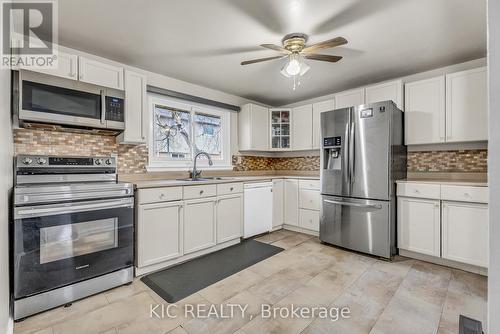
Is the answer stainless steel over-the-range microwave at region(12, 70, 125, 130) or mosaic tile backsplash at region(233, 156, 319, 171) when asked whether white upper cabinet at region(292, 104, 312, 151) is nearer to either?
mosaic tile backsplash at region(233, 156, 319, 171)

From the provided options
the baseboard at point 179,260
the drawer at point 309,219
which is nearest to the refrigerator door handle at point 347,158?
the drawer at point 309,219

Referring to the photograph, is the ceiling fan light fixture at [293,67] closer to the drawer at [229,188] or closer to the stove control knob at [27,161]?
the drawer at [229,188]

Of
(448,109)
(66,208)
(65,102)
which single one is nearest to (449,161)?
(448,109)

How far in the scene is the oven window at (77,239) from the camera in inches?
70.3

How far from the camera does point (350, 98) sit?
11.2 ft

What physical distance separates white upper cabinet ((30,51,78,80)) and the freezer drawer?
309 cm

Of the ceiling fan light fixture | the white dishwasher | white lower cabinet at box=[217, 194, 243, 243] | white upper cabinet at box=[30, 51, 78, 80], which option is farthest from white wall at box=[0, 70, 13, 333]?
the white dishwasher

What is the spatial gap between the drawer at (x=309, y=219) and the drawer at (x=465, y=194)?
1535 mm

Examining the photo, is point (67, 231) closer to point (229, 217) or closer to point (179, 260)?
point (179, 260)

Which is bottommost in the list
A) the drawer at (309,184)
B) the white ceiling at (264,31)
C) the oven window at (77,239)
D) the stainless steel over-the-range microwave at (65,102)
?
the oven window at (77,239)

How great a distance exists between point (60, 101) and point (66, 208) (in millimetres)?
935

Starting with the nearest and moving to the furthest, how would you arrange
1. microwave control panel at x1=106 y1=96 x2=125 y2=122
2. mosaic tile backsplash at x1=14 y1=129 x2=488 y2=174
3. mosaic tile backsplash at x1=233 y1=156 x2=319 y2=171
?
mosaic tile backsplash at x1=14 y1=129 x2=488 y2=174
microwave control panel at x1=106 y1=96 x2=125 y2=122
mosaic tile backsplash at x1=233 y1=156 x2=319 y2=171

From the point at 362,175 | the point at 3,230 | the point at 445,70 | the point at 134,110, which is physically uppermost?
the point at 445,70

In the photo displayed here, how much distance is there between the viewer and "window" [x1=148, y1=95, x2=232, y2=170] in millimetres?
3165
